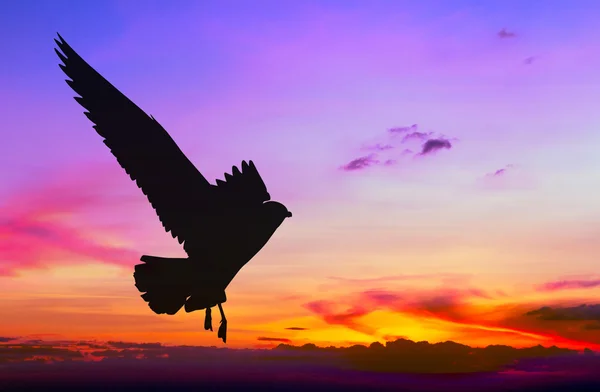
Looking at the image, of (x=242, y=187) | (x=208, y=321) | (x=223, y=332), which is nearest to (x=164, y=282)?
(x=208, y=321)

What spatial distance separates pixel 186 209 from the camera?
1492 cm

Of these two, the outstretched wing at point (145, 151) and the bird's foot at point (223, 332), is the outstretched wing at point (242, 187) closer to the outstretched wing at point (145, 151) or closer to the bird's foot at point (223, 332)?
the outstretched wing at point (145, 151)

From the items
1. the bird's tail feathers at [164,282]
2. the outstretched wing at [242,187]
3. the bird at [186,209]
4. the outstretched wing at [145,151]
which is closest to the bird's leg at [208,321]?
the bird at [186,209]

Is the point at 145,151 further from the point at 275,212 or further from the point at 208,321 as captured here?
the point at 208,321

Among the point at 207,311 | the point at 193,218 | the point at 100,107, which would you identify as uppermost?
the point at 100,107

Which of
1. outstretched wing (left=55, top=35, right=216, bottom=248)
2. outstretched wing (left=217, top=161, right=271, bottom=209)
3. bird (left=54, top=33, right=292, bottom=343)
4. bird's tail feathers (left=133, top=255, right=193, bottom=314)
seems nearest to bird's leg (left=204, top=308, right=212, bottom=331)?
bird (left=54, top=33, right=292, bottom=343)

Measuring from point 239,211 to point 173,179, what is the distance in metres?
1.01

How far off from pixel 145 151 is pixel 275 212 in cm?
199

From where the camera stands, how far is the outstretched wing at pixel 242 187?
1490cm

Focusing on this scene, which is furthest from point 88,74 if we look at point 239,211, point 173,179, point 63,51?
point 239,211

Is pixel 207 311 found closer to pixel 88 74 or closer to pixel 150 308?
pixel 150 308

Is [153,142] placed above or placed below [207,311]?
above

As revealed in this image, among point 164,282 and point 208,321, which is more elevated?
point 164,282

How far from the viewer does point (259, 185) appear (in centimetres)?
1498
